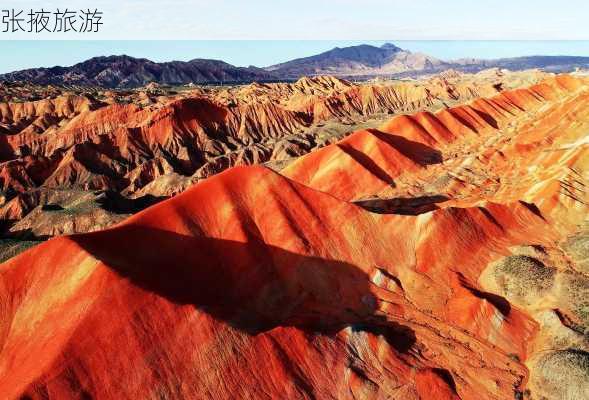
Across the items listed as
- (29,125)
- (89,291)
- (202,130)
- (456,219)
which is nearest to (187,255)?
(89,291)

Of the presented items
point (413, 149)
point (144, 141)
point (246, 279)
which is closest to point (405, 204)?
point (413, 149)

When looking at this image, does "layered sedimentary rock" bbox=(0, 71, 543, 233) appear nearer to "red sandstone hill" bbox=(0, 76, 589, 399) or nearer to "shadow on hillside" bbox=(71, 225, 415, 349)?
"shadow on hillside" bbox=(71, 225, 415, 349)

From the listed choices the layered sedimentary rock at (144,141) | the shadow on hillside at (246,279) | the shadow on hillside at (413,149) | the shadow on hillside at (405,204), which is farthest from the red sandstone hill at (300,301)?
the layered sedimentary rock at (144,141)

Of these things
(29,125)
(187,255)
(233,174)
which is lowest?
(29,125)

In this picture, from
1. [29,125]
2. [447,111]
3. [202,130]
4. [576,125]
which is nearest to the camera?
[576,125]

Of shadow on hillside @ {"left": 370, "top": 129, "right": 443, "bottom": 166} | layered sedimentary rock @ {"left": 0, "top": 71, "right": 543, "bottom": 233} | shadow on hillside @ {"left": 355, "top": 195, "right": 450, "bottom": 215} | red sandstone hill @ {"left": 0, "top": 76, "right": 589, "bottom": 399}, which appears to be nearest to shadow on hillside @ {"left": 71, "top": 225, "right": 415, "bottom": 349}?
red sandstone hill @ {"left": 0, "top": 76, "right": 589, "bottom": 399}

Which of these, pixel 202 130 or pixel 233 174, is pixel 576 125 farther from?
pixel 202 130

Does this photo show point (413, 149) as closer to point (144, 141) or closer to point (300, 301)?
point (300, 301)
